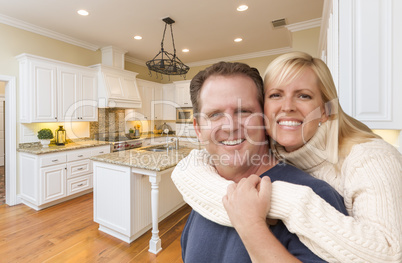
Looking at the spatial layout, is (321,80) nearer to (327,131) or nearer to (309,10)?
(327,131)

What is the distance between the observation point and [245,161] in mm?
795

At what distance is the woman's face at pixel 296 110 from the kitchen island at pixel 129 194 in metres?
1.67

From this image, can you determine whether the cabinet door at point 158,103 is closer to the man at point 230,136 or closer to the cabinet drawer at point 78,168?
the cabinet drawer at point 78,168

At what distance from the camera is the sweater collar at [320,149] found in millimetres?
752

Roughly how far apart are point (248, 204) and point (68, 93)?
4531 mm

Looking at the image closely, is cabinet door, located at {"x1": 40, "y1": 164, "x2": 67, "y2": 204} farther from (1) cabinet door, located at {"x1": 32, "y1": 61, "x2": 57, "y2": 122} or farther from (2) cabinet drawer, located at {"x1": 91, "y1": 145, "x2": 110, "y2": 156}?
(1) cabinet door, located at {"x1": 32, "y1": 61, "x2": 57, "y2": 122}

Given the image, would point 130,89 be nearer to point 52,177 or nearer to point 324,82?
point 52,177

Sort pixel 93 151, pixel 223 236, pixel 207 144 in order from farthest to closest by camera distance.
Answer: pixel 93 151, pixel 207 144, pixel 223 236

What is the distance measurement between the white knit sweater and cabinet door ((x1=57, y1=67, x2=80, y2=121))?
13.6 feet

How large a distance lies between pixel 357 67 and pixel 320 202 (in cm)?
125

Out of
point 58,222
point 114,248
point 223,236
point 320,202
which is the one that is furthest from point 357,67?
point 58,222

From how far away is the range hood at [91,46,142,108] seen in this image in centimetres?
455

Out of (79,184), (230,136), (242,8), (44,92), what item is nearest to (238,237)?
(230,136)

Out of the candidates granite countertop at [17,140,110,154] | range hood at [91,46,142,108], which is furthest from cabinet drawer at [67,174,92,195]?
range hood at [91,46,142,108]
